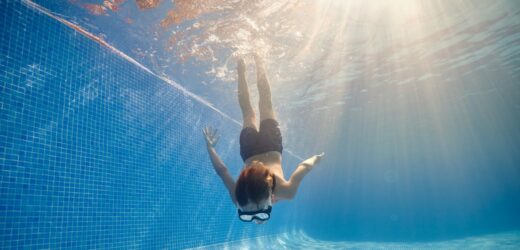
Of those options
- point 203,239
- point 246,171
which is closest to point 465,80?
point 203,239

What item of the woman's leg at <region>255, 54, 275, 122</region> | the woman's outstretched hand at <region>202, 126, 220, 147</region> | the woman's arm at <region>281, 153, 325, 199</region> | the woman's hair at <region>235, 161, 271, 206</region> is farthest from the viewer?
the woman's leg at <region>255, 54, 275, 122</region>

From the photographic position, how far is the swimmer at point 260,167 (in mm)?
3488

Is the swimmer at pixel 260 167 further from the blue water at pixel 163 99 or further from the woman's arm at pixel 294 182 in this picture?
the blue water at pixel 163 99

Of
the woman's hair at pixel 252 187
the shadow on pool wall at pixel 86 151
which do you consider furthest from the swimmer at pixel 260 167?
the shadow on pool wall at pixel 86 151

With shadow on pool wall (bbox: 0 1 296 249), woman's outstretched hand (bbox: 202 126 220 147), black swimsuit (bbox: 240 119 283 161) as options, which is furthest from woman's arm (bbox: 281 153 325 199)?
shadow on pool wall (bbox: 0 1 296 249)

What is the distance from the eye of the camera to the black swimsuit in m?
5.19

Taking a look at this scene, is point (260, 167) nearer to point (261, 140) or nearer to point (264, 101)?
point (261, 140)

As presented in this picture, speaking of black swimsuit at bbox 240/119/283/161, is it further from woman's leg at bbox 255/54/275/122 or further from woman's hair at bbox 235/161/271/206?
woman's hair at bbox 235/161/271/206

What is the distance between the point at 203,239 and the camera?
12.6 metres

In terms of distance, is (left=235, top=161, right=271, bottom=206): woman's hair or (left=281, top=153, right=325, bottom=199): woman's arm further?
(left=281, top=153, right=325, bottom=199): woman's arm

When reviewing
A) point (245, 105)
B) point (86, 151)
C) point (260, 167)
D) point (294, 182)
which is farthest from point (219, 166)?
point (86, 151)

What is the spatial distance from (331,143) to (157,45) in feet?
103

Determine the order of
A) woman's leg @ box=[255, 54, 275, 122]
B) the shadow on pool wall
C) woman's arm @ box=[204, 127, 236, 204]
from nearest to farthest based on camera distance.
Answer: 1. woman's arm @ box=[204, 127, 236, 204]
2. woman's leg @ box=[255, 54, 275, 122]
3. the shadow on pool wall

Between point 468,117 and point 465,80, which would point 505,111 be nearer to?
point 468,117
